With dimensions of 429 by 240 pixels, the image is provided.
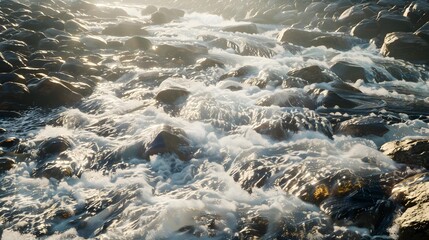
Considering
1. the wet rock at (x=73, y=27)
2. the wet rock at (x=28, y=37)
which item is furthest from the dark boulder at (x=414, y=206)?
the wet rock at (x=73, y=27)

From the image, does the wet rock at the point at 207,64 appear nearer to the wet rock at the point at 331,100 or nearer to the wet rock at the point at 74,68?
the wet rock at the point at 74,68

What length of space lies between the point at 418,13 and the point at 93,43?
1220 cm

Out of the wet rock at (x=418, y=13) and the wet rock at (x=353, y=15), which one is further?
the wet rock at (x=353, y=15)

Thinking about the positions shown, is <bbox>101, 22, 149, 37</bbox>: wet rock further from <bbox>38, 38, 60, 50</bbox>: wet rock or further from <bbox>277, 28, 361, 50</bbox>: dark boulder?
<bbox>277, 28, 361, 50</bbox>: dark boulder

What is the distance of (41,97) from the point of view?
27.8 feet

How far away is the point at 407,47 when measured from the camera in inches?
448

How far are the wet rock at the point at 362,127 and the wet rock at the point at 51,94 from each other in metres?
5.83

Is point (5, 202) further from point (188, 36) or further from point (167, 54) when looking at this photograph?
point (188, 36)

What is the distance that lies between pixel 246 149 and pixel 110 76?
5684 millimetres

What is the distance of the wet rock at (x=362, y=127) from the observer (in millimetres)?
6465

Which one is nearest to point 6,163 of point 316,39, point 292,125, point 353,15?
point 292,125

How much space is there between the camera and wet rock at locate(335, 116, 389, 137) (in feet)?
A: 21.2

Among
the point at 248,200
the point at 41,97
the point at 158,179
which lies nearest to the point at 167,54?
the point at 41,97

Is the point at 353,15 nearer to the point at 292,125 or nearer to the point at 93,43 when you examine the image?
the point at 93,43
